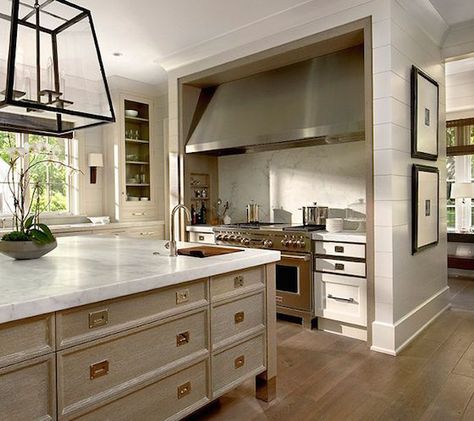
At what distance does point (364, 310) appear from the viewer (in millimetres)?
3377

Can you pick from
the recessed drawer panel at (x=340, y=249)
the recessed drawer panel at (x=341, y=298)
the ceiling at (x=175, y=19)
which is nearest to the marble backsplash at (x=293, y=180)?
the recessed drawer panel at (x=340, y=249)

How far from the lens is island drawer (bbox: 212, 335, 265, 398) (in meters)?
2.05

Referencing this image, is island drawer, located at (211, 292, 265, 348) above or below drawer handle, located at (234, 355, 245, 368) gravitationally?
above

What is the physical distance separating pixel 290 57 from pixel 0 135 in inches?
137

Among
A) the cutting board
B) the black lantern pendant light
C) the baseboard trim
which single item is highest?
the black lantern pendant light

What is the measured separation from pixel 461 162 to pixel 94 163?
18.4 ft

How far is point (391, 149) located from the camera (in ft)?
10.2

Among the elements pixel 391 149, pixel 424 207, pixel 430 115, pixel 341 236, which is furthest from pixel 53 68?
pixel 430 115

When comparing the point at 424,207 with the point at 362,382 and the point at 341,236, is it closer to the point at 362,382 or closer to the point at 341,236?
the point at 341,236

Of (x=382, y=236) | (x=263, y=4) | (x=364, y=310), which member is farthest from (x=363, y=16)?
(x=364, y=310)

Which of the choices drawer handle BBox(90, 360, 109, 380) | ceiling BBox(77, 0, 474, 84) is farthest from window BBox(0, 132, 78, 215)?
drawer handle BBox(90, 360, 109, 380)

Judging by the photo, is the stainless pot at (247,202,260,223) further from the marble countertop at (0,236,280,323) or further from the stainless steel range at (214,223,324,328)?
the marble countertop at (0,236,280,323)

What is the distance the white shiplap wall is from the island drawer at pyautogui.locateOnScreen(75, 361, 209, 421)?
69.6 inches

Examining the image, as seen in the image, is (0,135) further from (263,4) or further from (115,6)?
(263,4)
